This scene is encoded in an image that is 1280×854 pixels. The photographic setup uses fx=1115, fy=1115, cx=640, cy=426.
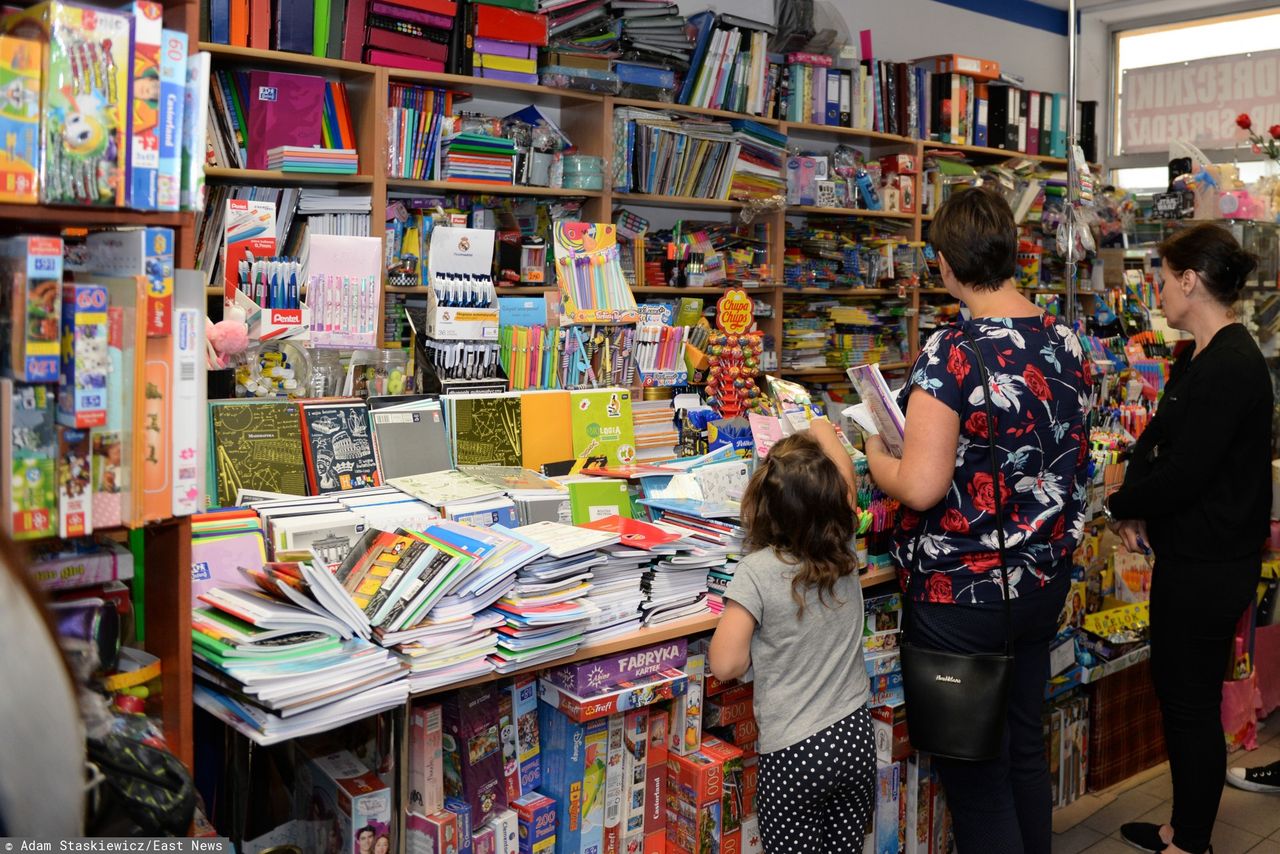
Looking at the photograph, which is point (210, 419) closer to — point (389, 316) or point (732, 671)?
point (732, 671)

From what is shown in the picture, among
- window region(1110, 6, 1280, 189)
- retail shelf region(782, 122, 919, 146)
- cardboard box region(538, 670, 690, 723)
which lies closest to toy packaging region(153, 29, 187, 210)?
cardboard box region(538, 670, 690, 723)

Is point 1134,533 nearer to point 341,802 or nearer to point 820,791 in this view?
point 820,791

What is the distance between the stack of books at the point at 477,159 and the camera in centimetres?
442

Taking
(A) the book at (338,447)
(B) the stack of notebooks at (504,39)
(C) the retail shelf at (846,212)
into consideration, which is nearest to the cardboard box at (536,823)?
(A) the book at (338,447)

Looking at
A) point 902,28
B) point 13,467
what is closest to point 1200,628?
point 13,467

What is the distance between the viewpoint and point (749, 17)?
544 centimetres

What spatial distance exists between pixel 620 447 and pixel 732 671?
96 cm

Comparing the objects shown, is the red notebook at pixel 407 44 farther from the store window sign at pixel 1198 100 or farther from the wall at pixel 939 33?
the store window sign at pixel 1198 100

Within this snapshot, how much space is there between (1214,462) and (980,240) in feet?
3.08

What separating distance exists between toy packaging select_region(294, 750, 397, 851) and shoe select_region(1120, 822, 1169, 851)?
7.58ft

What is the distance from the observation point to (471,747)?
214 centimetres

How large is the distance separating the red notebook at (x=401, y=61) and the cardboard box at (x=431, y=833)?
302 centimetres

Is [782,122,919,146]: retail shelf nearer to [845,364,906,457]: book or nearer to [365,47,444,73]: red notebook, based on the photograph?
[365,47,444,73]: red notebook

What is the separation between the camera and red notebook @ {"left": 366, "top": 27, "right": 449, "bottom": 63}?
4168 millimetres
